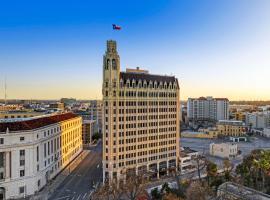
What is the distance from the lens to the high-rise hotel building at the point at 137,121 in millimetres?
86625

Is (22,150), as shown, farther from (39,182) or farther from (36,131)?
(39,182)

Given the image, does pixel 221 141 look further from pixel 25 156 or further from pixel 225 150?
pixel 25 156

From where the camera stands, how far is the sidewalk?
251ft

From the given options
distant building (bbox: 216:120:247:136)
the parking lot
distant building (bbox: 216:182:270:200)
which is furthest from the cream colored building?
distant building (bbox: 216:120:247:136)

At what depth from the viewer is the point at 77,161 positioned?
11888 centimetres

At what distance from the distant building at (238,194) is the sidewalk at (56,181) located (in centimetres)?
4626

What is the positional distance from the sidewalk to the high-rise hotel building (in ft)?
54.1

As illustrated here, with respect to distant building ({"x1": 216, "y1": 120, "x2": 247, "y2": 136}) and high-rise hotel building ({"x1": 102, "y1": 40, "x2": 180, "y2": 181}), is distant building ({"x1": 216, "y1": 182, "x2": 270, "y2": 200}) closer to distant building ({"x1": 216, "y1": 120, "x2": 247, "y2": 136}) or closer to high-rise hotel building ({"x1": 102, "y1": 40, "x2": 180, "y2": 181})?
high-rise hotel building ({"x1": 102, "y1": 40, "x2": 180, "y2": 181})

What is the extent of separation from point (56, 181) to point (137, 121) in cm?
3306

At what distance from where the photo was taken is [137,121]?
3652 inches

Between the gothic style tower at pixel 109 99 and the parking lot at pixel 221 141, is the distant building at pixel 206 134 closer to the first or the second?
the parking lot at pixel 221 141

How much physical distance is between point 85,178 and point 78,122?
137ft

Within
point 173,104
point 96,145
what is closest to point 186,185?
point 173,104

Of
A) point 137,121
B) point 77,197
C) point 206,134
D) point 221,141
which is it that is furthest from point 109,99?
point 206,134
